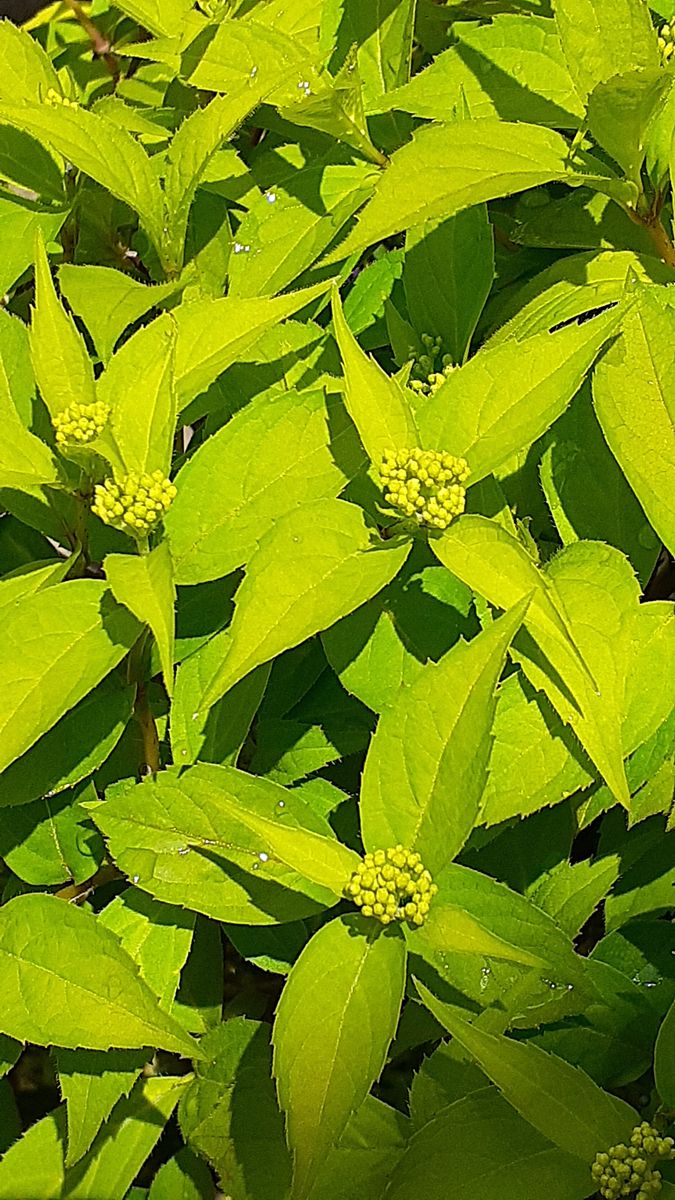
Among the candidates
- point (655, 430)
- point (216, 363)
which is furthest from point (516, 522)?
point (216, 363)

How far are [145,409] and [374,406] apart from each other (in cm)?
17

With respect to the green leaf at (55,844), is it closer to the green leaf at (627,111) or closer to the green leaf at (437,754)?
the green leaf at (437,754)

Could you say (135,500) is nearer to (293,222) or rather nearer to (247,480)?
(247,480)

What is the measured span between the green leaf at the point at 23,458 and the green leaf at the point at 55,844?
0.27m

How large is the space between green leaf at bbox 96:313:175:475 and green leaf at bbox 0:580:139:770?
10cm

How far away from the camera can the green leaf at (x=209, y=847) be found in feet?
2.65

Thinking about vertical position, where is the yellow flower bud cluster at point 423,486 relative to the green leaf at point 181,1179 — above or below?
above

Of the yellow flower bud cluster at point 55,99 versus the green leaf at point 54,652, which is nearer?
the green leaf at point 54,652

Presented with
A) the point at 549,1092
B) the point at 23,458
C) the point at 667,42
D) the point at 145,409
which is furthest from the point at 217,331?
the point at 549,1092

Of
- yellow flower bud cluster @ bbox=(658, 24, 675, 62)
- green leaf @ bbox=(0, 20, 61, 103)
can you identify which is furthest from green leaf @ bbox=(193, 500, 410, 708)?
green leaf @ bbox=(0, 20, 61, 103)

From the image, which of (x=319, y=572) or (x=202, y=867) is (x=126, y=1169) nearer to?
(x=202, y=867)

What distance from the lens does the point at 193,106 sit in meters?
1.17

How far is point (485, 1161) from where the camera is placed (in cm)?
74

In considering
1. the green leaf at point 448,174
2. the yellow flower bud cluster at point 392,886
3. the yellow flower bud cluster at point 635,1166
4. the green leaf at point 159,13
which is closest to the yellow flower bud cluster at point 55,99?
the green leaf at point 159,13
